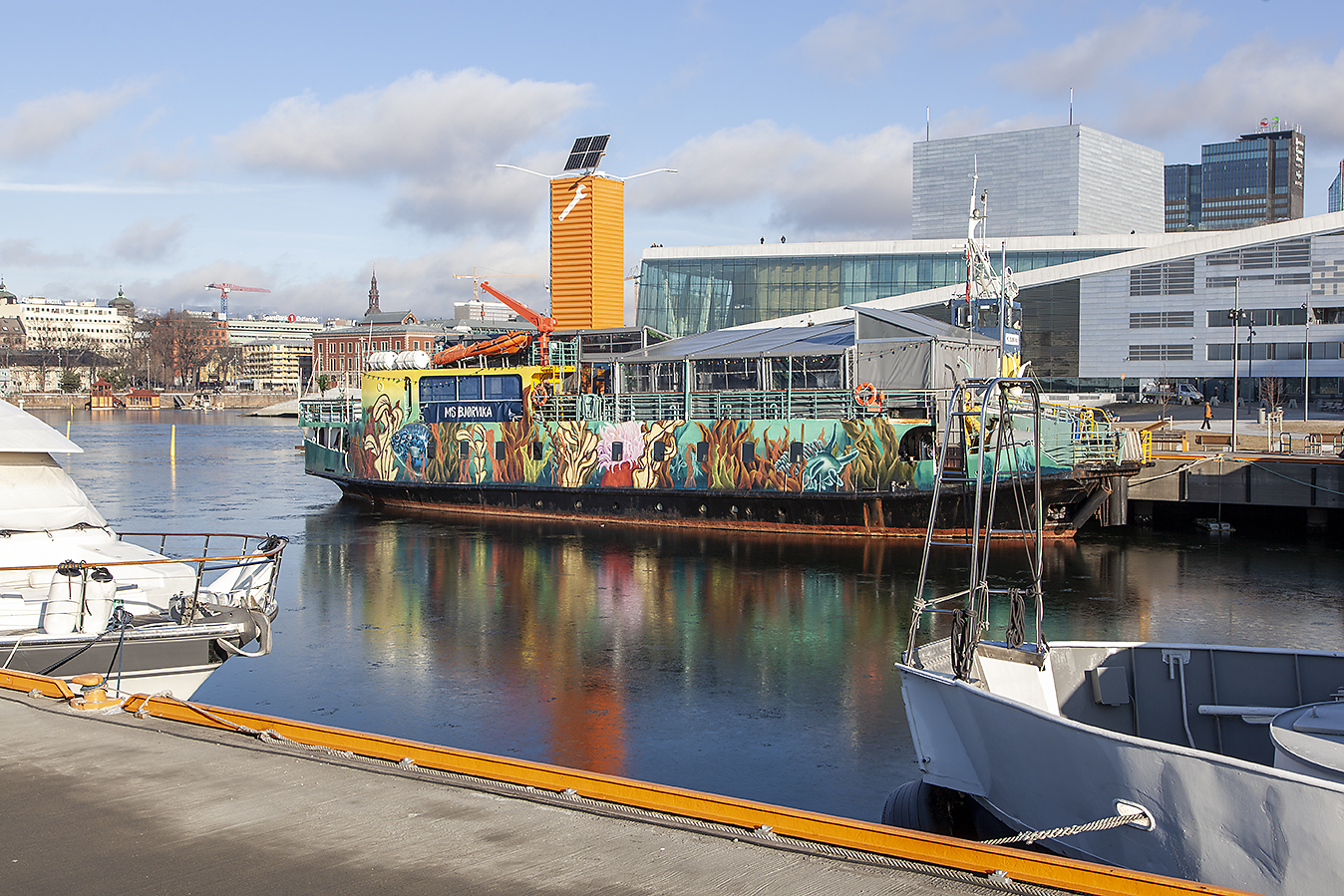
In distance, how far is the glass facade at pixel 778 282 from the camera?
275ft

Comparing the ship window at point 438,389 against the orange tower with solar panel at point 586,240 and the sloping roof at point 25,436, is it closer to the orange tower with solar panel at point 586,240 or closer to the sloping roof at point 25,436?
the orange tower with solar panel at point 586,240

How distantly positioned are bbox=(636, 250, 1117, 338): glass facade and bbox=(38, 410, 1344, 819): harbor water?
52.4 metres

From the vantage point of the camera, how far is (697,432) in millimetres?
34875

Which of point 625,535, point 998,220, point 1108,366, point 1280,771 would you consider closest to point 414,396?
point 625,535

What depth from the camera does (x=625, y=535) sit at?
1351 inches

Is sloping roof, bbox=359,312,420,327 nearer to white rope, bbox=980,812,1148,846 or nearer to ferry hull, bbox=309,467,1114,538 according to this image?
ferry hull, bbox=309,467,1114,538

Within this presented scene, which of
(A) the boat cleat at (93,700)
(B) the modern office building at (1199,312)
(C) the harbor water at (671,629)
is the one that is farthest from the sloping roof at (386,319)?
(A) the boat cleat at (93,700)

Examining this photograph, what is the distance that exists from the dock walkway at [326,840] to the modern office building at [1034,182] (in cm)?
10483

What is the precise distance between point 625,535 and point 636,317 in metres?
61.4

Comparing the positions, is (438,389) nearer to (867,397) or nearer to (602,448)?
(602,448)

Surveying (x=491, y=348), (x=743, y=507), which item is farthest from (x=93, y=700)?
(x=491, y=348)

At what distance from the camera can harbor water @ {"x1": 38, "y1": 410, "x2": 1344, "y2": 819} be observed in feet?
46.3

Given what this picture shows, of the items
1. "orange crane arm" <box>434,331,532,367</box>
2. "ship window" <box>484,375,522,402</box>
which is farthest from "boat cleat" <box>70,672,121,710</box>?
"orange crane arm" <box>434,331,532,367</box>

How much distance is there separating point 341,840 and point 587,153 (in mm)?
40695
